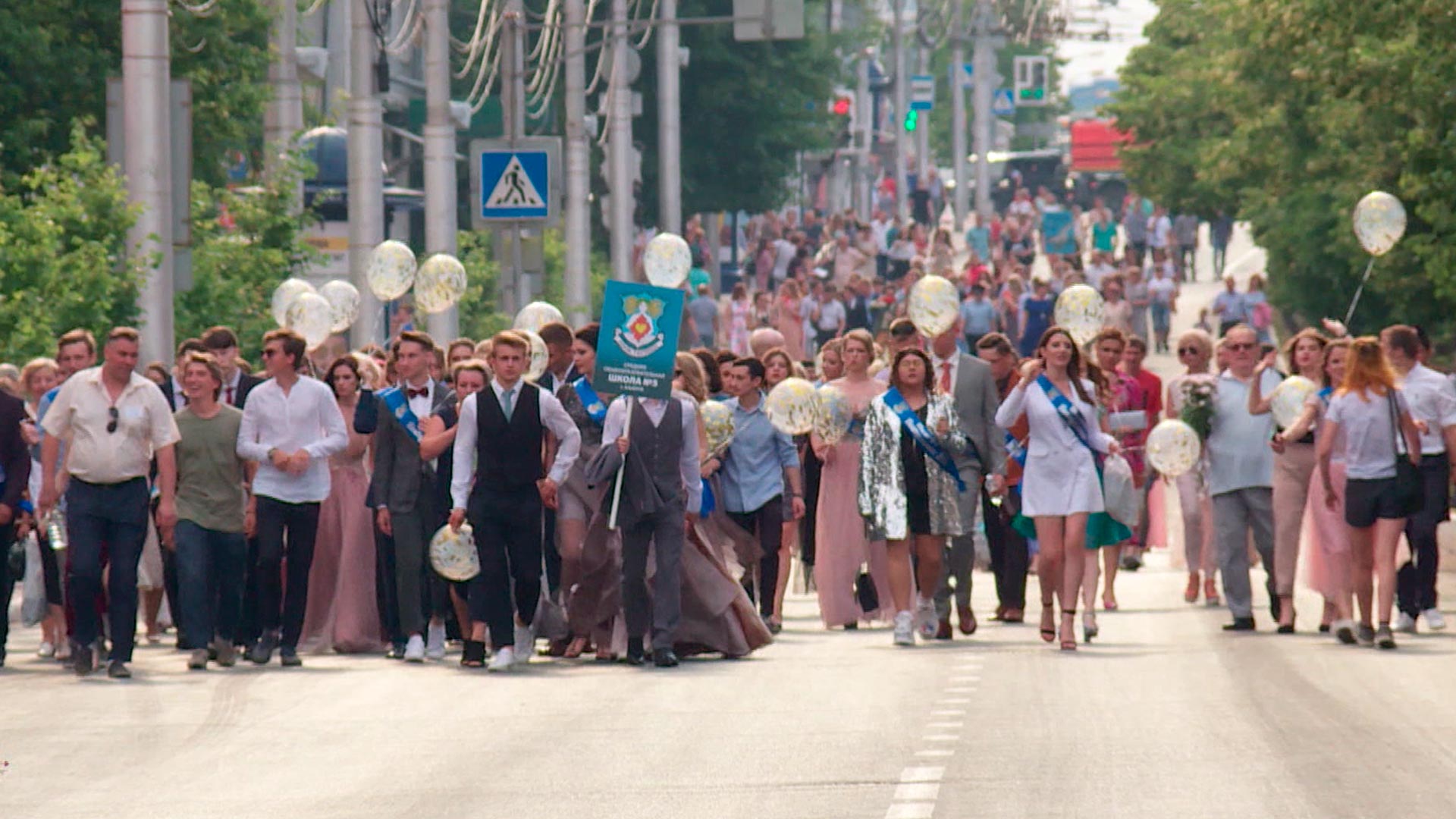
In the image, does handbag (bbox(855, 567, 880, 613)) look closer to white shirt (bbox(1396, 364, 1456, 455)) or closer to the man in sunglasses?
white shirt (bbox(1396, 364, 1456, 455))

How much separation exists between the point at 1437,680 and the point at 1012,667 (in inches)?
83.5

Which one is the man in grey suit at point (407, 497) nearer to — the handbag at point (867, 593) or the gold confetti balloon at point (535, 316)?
the handbag at point (867, 593)

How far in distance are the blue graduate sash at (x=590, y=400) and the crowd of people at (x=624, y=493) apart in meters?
0.02

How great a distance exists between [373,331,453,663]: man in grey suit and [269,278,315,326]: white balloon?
15.8ft

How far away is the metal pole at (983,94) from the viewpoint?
108 meters

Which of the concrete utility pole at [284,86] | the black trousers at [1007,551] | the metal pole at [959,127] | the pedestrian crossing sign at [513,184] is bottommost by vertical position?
the black trousers at [1007,551]

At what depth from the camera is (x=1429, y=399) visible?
1823 cm

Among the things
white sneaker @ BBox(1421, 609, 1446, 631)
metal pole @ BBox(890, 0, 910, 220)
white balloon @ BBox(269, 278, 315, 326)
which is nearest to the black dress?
white sneaker @ BBox(1421, 609, 1446, 631)

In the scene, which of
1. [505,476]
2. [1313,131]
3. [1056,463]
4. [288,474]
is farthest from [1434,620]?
[1313,131]

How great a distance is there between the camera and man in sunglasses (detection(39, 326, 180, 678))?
53.6 feet

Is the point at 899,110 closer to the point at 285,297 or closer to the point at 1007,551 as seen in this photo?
the point at 285,297

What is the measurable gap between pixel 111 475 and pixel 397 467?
1628mm

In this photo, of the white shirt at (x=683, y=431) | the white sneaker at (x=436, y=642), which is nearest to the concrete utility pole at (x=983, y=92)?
the white sneaker at (x=436, y=642)

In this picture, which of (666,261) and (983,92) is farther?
(983,92)
